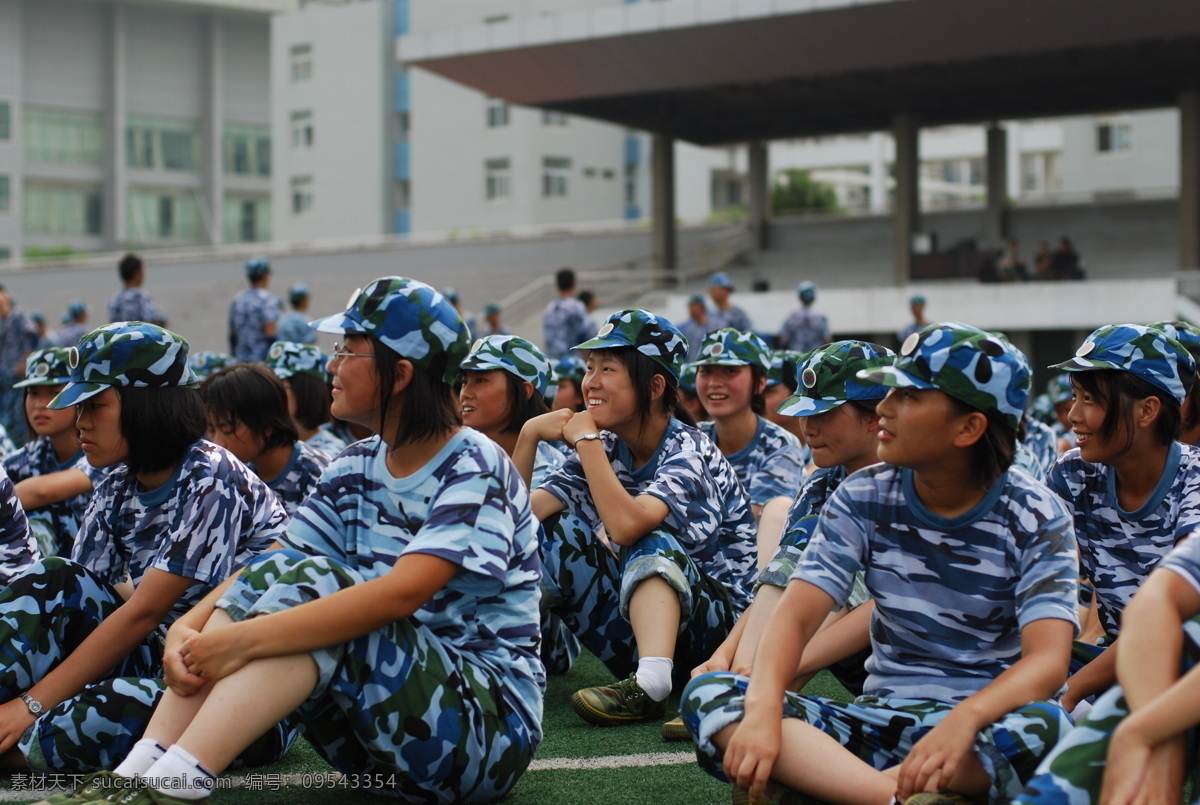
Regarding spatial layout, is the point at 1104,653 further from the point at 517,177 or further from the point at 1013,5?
the point at 517,177

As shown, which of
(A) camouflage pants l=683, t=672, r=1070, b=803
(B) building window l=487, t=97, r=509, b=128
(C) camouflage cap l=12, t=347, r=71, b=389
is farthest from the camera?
(B) building window l=487, t=97, r=509, b=128

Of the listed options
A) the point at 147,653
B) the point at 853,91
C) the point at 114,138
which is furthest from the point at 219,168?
the point at 147,653

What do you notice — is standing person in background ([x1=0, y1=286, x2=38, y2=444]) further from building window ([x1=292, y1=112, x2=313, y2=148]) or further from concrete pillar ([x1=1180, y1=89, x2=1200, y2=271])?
building window ([x1=292, y1=112, x2=313, y2=148])

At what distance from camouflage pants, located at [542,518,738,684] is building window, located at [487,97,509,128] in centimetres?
3731

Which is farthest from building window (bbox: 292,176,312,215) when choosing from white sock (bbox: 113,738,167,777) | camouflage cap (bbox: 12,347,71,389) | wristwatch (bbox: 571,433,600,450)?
white sock (bbox: 113,738,167,777)

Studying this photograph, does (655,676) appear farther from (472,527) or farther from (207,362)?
(207,362)

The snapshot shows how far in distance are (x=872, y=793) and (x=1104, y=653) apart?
1.07 m

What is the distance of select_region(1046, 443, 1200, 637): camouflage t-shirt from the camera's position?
414 centimetres

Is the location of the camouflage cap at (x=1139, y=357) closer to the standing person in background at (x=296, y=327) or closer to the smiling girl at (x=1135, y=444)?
the smiling girl at (x=1135, y=444)

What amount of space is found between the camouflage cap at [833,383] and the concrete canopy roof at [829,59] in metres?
18.0

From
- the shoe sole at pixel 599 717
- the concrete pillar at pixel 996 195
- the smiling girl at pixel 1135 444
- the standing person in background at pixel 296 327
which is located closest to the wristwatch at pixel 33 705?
the shoe sole at pixel 599 717

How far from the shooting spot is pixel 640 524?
4.48 meters

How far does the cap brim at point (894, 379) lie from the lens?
310 centimetres

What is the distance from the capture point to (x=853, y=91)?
25344mm
